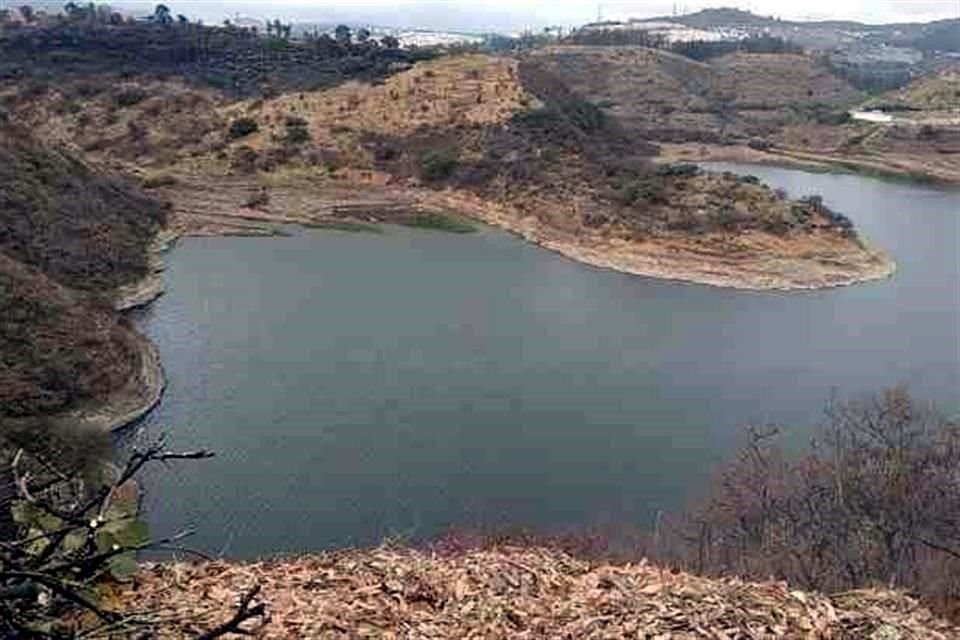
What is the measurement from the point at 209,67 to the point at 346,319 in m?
28.6

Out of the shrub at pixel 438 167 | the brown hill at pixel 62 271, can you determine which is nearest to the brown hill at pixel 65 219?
the brown hill at pixel 62 271

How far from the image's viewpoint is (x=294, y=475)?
47.5 ft

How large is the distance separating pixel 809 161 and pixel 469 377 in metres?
41.4

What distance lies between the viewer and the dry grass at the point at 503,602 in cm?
328

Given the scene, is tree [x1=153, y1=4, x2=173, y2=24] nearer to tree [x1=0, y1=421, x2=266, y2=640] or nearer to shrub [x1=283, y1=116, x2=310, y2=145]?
shrub [x1=283, y1=116, x2=310, y2=145]

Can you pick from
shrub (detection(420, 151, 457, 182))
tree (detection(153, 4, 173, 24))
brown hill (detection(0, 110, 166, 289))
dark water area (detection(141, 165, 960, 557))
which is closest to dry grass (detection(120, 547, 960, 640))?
dark water area (detection(141, 165, 960, 557))

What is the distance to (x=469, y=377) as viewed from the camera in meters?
19.2

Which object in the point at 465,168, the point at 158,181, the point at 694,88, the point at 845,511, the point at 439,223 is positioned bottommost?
the point at 845,511

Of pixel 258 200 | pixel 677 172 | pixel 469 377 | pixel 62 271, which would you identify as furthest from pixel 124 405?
pixel 677 172

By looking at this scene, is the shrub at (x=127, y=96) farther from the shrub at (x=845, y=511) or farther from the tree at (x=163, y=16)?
the shrub at (x=845, y=511)

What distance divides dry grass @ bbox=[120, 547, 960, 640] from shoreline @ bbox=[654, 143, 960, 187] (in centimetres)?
4664

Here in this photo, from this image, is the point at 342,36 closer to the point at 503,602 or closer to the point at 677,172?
the point at 677,172

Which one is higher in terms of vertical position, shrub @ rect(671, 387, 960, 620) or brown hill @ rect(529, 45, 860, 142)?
brown hill @ rect(529, 45, 860, 142)

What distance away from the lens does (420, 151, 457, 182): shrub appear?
38812mm
